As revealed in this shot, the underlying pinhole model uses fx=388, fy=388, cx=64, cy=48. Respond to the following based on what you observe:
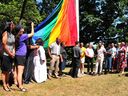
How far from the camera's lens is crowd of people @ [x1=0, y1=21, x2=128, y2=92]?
12.7 metres

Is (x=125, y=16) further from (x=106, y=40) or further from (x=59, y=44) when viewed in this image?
(x=59, y=44)

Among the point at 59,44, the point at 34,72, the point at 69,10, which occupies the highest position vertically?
the point at 69,10

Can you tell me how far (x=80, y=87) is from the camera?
15383mm

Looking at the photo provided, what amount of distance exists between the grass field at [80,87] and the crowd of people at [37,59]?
0.38 meters

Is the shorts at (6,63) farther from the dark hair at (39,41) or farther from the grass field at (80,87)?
the dark hair at (39,41)

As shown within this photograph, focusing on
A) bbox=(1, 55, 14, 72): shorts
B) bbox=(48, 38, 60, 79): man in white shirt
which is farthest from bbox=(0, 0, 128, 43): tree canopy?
bbox=(1, 55, 14, 72): shorts

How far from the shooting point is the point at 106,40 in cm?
3441

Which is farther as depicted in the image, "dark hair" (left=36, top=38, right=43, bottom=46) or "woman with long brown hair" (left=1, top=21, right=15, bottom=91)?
"dark hair" (left=36, top=38, right=43, bottom=46)

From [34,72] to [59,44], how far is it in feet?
7.33

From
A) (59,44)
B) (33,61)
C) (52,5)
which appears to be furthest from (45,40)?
(52,5)

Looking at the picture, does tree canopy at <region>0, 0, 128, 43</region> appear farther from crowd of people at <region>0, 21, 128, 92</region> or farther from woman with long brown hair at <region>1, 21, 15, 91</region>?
woman with long brown hair at <region>1, 21, 15, 91</region>

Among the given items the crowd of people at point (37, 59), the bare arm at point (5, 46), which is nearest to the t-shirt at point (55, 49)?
the crowd of people at point (37, 59)

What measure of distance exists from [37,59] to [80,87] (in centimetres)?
206

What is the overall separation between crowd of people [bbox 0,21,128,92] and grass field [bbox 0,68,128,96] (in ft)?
1.26
